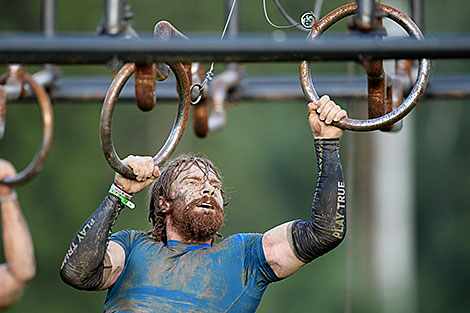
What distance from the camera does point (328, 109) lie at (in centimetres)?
222

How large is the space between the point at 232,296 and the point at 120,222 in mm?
6070

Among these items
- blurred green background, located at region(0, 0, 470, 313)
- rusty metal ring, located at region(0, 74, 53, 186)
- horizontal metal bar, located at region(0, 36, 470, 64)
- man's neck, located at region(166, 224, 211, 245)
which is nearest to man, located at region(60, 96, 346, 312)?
man's neck, located at region(166, 224, 211, 245)

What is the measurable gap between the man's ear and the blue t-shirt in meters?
0.10

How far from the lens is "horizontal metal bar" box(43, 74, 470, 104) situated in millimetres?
3586

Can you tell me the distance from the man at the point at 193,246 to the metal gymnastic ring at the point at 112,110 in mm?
59

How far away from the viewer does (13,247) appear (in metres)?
1.92

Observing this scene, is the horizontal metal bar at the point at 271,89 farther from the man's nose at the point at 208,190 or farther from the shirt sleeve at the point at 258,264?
the shirt sleeve at the point at 258,264

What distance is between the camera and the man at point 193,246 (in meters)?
2.29

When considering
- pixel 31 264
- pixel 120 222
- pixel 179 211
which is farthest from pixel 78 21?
pixel 31 264

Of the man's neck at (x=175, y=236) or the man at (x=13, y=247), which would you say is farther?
the man's neck at (x=175, y=236)

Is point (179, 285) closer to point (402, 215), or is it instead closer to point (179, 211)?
point (179, 211)

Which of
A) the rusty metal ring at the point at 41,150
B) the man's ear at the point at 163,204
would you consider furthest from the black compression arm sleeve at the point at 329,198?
the rusty metal ring at the point at 41,150

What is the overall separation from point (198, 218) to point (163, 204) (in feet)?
0.55

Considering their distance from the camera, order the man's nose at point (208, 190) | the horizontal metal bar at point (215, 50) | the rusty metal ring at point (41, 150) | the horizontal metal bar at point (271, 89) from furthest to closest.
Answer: the horizontal metal bar at point (271, 89) → the man's nose at point (208, 190) → the rusty metal ring at point (41, 150) → the horizontal metal bar at point (215, 50)
